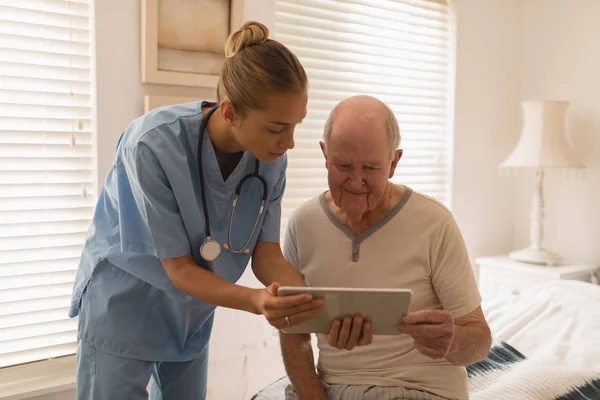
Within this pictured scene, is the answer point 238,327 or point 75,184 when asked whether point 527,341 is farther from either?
point 75,184

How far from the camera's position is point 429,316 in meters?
1.22

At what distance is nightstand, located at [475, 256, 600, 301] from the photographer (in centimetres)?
307

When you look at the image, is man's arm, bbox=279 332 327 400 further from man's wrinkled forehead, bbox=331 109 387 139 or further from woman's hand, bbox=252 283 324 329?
man's wrinkled forehead, bbox=331 109 387 139

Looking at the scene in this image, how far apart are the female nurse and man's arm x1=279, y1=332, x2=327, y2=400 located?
0.18 metres

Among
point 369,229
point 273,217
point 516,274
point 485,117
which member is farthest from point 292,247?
point 485,117

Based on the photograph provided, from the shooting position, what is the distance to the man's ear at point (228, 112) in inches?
50.9

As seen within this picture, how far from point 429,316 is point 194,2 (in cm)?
166

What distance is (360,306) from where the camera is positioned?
3.76 feet

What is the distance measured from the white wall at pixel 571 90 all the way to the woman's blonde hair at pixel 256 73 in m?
2.61

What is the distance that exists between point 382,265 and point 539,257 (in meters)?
2.09

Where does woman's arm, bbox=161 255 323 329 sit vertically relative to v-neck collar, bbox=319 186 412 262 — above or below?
below

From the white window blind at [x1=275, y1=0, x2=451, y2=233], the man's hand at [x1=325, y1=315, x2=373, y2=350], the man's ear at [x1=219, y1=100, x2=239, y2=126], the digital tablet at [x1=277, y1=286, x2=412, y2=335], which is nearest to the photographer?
the digital tablet at [x1=277, y1=286, x2=412, y2=335]

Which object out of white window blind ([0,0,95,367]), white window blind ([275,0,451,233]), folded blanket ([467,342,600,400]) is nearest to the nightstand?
white window blind ([275,0,451,233])

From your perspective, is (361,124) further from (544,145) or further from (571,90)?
(571,90)
